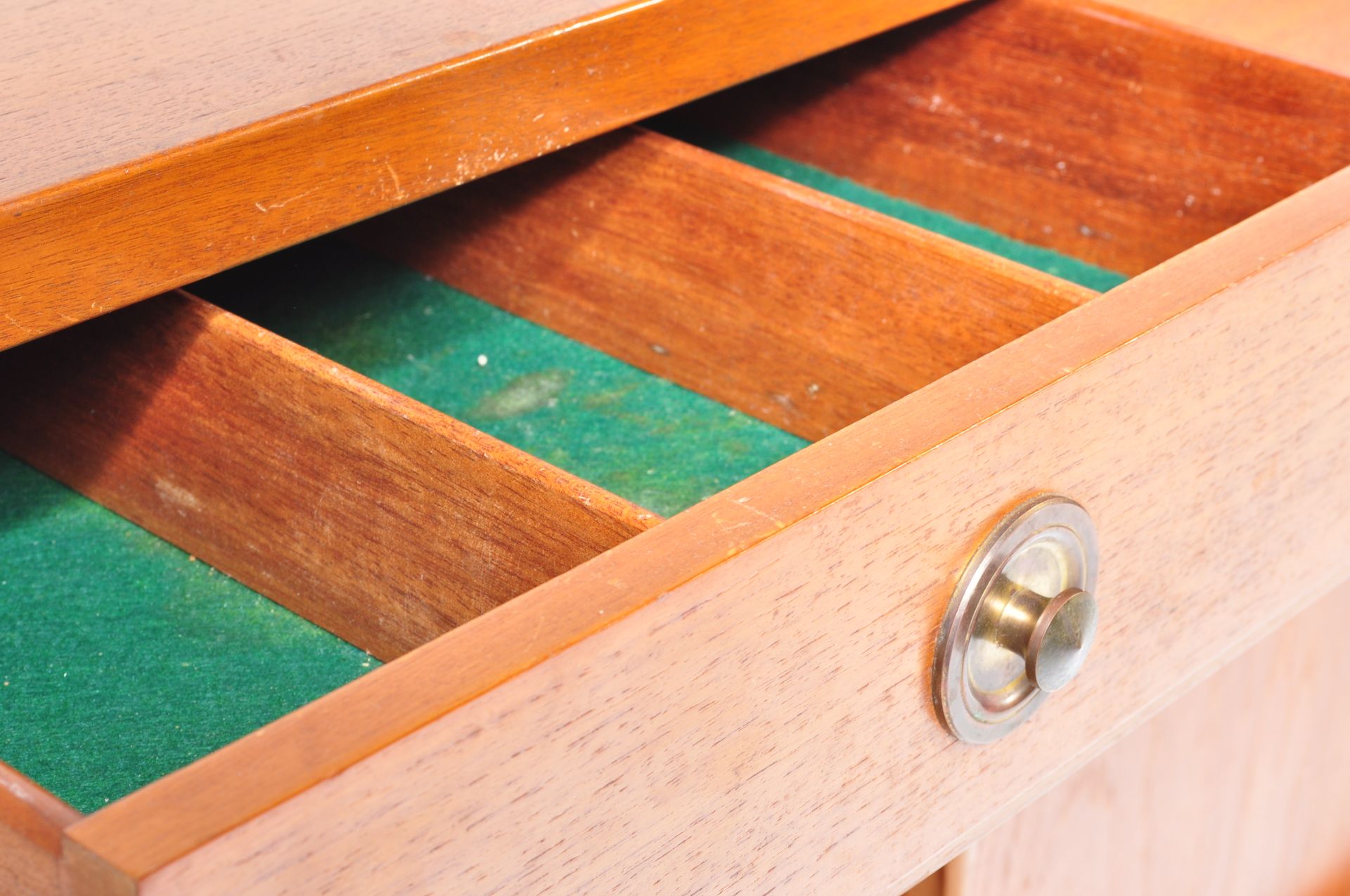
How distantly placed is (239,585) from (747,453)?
27 cm

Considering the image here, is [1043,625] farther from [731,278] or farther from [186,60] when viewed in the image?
[186,60]

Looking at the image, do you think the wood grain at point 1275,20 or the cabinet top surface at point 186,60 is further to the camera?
the wood grain at point 1275,20

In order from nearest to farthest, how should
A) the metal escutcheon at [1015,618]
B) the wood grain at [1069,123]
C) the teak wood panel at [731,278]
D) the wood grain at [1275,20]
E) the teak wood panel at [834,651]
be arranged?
the teak wood panel at [834,651] → the metal escutcheon at [1015,618] → the teak wood panel at [731,278] → the wood grain at [1069,123] → the wood grain at [1275,20]

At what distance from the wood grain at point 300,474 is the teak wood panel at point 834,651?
83 millimetres

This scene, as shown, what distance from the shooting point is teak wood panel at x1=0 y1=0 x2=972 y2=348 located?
1.92ft

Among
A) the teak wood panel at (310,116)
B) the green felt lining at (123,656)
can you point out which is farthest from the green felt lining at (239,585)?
the teak wood panel at (310,116)

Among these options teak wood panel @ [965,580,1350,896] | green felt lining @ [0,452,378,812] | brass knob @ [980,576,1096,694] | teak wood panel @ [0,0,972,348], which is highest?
teak wood panel @ [0,0,972,348]

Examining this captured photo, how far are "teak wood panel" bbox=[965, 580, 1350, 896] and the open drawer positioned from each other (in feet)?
0.35

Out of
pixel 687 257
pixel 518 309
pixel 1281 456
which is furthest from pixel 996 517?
pixel 518 309

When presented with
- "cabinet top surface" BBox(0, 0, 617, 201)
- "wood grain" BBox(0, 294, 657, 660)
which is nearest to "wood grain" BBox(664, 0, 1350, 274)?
"cabinet top surface" BBox(0, 0, 617, 201)

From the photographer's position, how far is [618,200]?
2.82 feet

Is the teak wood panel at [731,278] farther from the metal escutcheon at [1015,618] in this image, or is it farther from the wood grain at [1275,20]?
the wood grain at [1275,20]

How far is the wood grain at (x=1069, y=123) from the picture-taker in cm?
90

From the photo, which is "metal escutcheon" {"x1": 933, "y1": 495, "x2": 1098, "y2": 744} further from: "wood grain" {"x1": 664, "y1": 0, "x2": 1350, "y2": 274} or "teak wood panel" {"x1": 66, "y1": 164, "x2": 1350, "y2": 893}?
"wood grain" {"x1": 664, "y1": 0, "x2": 1350, "y2": 274}
